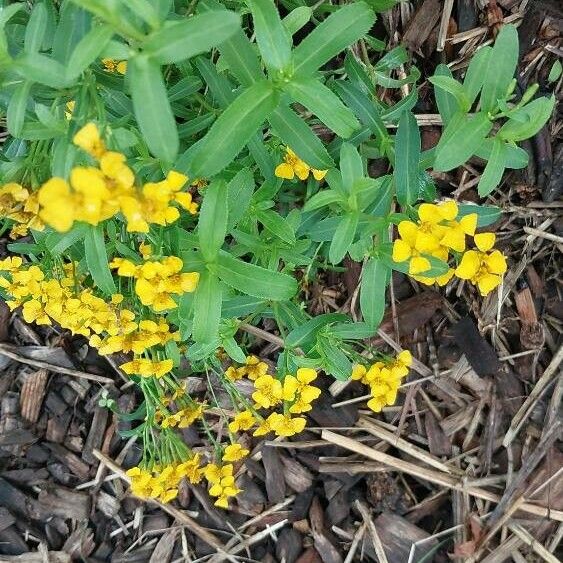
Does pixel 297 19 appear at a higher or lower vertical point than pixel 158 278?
higher

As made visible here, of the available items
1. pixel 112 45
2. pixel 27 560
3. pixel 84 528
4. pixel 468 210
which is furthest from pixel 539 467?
pixel 112 45

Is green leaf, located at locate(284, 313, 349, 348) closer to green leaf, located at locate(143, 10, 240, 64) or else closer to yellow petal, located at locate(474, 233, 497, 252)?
yellow petal, located at locate(474, 233, 497, 252)

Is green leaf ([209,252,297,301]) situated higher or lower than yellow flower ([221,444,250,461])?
higher

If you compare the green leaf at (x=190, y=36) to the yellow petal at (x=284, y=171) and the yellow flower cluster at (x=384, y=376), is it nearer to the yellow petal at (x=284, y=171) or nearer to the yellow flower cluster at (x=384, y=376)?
the yellow petal at (x=284, y=171)

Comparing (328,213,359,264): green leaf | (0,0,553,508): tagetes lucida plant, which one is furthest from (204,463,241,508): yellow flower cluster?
(328,213,359,264): green leaf

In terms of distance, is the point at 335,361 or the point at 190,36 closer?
the point at 190,36

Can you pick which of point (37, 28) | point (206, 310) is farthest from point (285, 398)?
point (37, 28)

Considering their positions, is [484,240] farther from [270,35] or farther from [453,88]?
[270,35]
